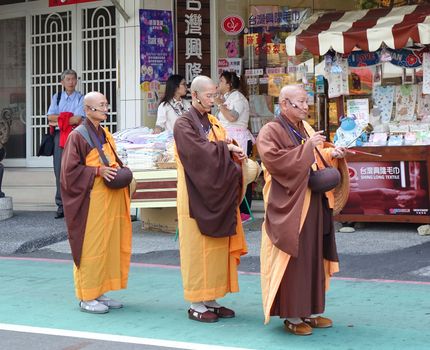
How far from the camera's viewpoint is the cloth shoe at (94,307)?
6.91 meters

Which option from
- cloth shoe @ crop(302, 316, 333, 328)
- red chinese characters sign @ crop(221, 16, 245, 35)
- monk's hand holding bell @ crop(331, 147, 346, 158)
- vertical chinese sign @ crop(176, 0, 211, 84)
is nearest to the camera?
monk's hand holding bell @ crop(331, 147, 346, 158)

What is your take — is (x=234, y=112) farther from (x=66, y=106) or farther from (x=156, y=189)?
(x=66, y=106)

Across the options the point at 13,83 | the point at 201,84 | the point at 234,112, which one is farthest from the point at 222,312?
the point at 13,83

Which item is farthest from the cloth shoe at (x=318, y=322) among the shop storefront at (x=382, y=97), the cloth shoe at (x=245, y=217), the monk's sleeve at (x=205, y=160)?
the cloth shoe at (x=245, y=217)

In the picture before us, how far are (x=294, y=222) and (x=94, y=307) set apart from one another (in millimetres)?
2007

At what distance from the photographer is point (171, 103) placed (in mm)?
10867

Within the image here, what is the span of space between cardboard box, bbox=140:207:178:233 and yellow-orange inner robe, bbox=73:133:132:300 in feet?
11.9

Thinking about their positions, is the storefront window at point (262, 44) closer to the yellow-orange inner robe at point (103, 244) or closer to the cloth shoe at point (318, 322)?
the yellow-orange inner robe at point (103, 244)

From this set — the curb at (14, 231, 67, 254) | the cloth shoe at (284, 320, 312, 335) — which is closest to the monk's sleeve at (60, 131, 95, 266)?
the cloth shoe at (284, 320, 312, 335)

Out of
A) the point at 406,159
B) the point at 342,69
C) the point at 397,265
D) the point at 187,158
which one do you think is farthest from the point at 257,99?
the point at 187,158

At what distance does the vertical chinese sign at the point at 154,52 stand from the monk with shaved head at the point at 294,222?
18.7 feet

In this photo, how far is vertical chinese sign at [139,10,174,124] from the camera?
11.6 m

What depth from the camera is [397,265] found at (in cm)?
833

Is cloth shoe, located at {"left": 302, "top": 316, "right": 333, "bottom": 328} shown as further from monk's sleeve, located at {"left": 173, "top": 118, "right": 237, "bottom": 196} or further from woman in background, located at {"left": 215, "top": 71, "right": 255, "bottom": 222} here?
woman in background, located at {"left": 215, "top": 71, "right": 255, "bottom": 222}
